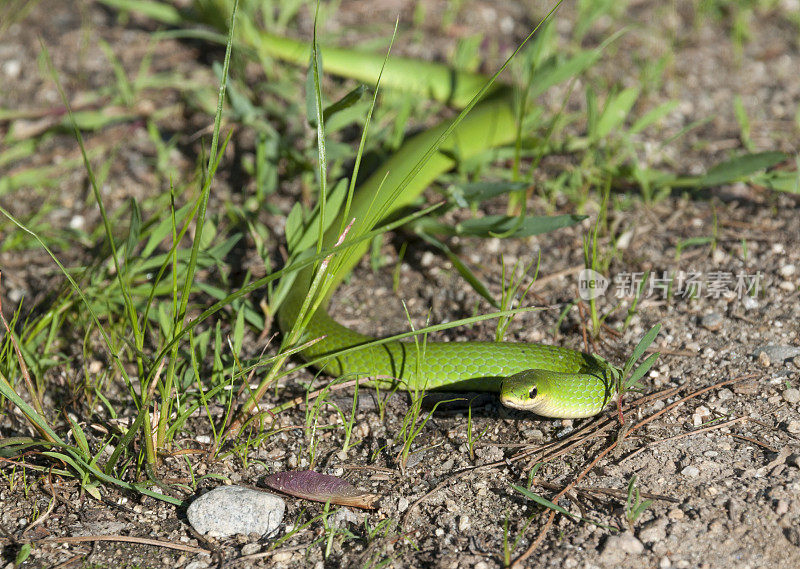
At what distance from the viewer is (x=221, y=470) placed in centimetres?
284

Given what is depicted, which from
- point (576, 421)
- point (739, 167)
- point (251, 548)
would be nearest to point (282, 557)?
point (251, 548)

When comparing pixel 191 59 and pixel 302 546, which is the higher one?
pixel 191 59

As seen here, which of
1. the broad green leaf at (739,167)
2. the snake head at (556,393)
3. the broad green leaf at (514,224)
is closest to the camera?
the snake head at (556,393)

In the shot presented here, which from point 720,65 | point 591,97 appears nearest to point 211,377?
point 591,97

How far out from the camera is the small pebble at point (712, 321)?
3299 mm

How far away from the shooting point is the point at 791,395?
9.48ft

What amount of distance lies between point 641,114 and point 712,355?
2073 mm

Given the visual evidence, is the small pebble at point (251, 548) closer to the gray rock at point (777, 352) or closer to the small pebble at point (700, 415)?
the small pebble at point (700, 415)

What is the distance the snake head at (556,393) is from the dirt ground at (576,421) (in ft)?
0.35

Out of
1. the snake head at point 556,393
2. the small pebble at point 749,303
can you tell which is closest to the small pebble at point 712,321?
the small pebble at point 749,303

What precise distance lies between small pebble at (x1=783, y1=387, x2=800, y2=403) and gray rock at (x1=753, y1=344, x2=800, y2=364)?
0.17 metres

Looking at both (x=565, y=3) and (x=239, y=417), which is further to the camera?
(x=565, y=3)

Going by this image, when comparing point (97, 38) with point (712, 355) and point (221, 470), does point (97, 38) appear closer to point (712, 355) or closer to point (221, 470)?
point (221, 470)

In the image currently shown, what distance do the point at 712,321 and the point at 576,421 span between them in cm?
79
